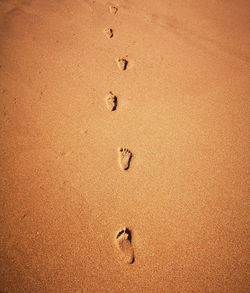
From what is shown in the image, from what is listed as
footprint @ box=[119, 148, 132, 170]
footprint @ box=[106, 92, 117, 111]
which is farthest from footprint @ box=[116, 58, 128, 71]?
footprint @ box=[119, 148, 132, 170]

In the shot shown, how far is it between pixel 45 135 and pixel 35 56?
92 cm

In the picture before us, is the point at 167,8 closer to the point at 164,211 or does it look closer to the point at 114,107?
the point at 114,107

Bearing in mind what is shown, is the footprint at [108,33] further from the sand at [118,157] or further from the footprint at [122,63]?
the footprint at [122,63]

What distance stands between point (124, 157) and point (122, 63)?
100cm

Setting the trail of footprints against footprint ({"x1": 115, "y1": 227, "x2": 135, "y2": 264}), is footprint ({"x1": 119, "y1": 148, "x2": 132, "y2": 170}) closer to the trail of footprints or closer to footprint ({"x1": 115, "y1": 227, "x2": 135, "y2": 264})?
the trail of footprints

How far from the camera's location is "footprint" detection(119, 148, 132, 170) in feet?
3.53

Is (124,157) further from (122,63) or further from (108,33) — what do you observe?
(108,33)

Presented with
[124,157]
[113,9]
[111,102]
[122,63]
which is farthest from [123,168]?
[113,9]

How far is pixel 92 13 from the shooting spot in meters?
1.94

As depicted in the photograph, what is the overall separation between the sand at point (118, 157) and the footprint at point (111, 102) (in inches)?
2.0

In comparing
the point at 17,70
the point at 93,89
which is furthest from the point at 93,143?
the point at 17,70

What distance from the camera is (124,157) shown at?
1.10 meters

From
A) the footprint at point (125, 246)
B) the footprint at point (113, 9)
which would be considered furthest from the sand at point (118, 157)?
the footprint at point (113, 9)

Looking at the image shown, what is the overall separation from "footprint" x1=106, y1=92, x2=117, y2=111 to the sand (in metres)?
0.05
